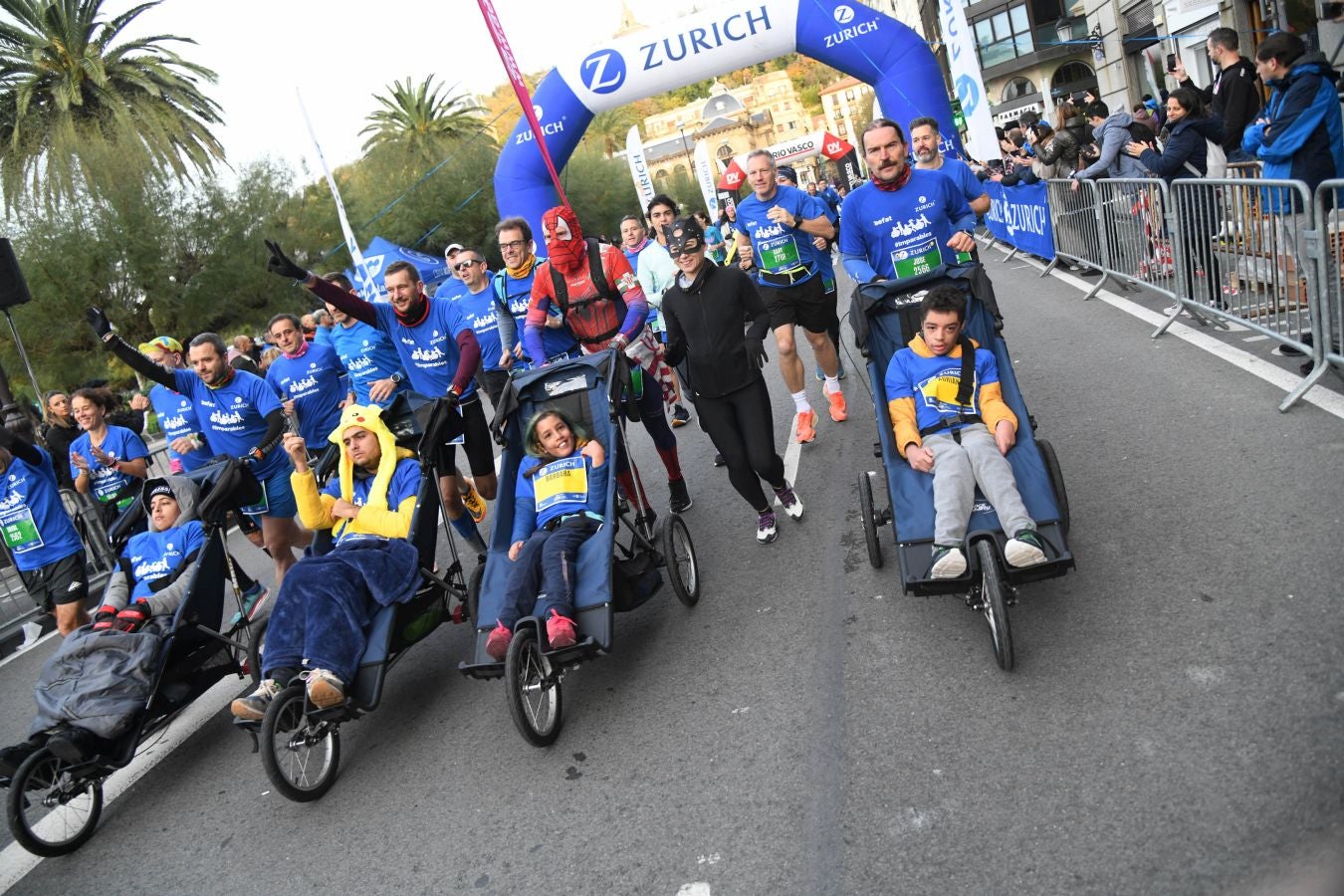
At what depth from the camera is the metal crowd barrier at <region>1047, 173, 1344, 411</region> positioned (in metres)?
5.62

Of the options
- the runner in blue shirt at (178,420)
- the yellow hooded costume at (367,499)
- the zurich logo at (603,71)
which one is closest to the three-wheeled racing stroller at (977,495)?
the yellow hooded costume at (367,499)

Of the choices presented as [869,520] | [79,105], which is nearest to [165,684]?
[869,520]

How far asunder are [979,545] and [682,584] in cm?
176

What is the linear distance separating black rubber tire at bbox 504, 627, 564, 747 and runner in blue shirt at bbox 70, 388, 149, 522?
4485mm

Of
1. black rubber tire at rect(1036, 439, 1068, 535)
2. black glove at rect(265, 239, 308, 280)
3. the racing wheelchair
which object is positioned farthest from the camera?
black glove at rect(265, 239, 308, 280)

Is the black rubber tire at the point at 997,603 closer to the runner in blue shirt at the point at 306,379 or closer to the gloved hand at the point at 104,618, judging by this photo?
the gloved hand at the point at 104,618

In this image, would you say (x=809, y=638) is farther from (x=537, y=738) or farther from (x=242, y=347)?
(x=242, y=347)

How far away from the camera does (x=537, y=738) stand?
13.6 feet

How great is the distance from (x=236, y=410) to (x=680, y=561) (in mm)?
3511

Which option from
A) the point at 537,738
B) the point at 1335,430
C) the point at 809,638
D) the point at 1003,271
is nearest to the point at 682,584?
the point at 809,638

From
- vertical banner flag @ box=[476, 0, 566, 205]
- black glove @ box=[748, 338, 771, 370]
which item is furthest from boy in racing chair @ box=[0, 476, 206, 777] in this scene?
vertical banner flag @ box=[476, 0, 566, 205]

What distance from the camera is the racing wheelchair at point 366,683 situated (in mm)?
4258

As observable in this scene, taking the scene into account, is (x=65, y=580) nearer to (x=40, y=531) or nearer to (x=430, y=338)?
(x=40, y=531)

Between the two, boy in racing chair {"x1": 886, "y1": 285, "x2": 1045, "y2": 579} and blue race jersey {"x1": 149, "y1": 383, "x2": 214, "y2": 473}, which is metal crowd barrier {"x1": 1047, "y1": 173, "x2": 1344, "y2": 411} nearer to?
boy in racing chair {"x1": 886, "y1": 285, "x2": 1045, "y2": 579}
